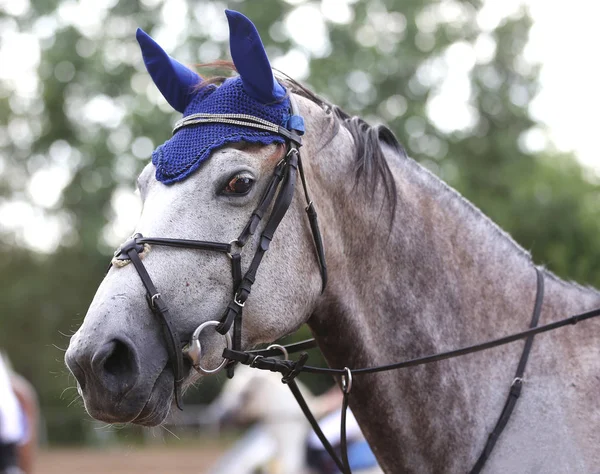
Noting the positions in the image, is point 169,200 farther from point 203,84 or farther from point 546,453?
point 546,453

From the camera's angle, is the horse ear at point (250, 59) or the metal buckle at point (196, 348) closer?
the metal buckle at point (196, 348)

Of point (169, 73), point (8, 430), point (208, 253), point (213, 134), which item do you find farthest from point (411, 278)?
point (8, 430)

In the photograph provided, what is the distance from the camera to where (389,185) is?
3.08 m

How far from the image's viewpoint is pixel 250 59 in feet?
9.11

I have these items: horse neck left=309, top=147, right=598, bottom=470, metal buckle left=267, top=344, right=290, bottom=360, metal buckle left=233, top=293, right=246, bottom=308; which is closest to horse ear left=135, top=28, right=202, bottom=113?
horse neck left=309, top=147, right=598, bottom=470

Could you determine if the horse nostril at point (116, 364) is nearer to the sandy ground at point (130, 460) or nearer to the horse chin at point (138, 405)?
the horse chin at point (138, 405)

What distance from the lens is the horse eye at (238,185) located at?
270cm

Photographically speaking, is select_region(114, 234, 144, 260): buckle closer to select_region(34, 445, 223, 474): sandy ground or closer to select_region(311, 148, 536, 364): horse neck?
select_region(311, 148, 536, 364): horse neck

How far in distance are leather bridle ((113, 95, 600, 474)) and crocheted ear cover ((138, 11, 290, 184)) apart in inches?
1.6

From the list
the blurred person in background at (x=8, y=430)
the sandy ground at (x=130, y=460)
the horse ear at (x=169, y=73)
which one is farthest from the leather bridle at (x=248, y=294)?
the sandy ground at (x=130, y=460)

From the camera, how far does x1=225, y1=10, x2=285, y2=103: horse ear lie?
2.74m

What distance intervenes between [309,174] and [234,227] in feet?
1.47

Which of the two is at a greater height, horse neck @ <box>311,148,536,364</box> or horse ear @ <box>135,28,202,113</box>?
horse ear @ <box>135,28,202,113</box>

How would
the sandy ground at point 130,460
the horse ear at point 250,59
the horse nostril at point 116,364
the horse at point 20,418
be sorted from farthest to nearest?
1. the sandy ground at point 130,460
2. the horse at point 20,418
3. the horse ear at point 250,59
4. the horse nostril at point 116,364
